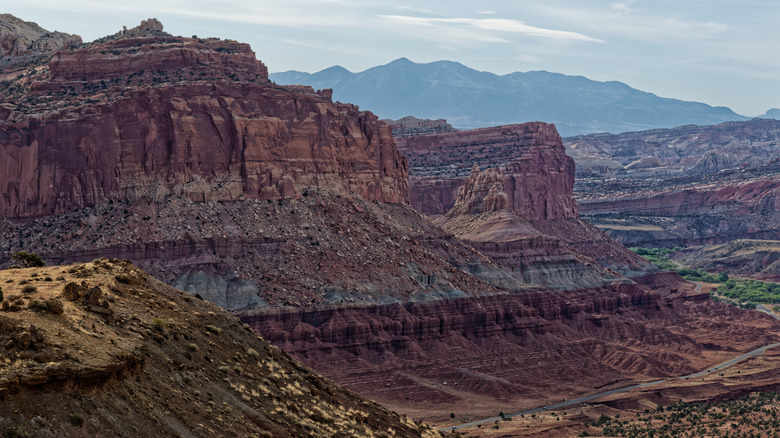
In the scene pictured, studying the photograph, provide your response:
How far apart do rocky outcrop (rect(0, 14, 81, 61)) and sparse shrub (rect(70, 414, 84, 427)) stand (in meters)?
123

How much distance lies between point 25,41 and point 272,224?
55844 millimetres

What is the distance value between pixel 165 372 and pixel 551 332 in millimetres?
111760

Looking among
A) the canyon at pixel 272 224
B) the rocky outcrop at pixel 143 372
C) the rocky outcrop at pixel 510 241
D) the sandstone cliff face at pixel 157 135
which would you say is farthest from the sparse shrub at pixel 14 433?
the rocky outcrop at pixel 510 241

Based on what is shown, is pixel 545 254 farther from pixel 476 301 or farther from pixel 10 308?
pixel 10 308

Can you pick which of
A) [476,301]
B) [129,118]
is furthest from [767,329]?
[129,118]

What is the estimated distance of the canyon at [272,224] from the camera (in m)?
119

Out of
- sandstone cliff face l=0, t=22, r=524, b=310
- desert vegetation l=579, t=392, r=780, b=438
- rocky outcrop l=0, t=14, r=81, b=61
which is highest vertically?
rocky outcrop l=0, t=14, r=81, b=61

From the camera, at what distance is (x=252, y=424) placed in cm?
4053

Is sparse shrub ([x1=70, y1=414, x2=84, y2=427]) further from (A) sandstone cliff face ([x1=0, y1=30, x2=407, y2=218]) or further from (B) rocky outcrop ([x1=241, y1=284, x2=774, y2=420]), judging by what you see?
→ (A) sandstone cliff face ([x1=0, y1=30, x2=407, y2=218])

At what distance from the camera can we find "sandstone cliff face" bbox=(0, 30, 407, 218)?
5002 inches

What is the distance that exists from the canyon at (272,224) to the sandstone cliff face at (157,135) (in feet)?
0.59

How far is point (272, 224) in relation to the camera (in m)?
128

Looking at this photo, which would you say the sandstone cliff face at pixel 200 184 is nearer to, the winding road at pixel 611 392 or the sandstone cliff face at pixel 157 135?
the sandstone cliff face at pixel 157 135

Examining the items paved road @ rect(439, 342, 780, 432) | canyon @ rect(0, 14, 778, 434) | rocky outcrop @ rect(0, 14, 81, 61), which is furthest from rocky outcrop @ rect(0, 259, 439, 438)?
rocky outcrop @ rect(0, 14, 81, 61)
